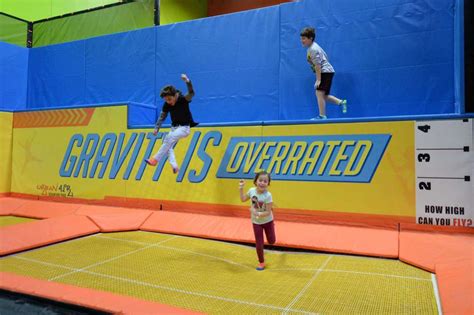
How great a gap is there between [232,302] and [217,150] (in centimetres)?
297

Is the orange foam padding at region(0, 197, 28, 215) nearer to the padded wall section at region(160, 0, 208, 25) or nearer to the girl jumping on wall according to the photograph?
the girl jumping on wall

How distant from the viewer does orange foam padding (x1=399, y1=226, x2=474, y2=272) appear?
3.36 metres

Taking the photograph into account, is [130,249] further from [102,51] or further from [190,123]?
[102,51]

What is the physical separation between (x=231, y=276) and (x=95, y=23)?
6.93 meters

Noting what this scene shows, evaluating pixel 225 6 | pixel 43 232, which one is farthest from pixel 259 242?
pixel 225 6

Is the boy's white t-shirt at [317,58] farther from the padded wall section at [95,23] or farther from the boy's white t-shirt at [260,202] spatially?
the padded wall section at [95,23]

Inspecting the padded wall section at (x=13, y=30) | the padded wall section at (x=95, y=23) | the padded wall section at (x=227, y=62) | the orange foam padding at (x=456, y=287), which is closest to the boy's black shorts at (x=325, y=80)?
the padded wall section at (x=227, y=62)

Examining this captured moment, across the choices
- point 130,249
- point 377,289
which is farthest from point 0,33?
point 377,289

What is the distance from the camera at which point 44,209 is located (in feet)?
20.3

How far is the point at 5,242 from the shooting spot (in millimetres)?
4090

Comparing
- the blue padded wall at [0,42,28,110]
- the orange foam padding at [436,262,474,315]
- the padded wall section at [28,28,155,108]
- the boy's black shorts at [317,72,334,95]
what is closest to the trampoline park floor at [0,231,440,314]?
the orange foam padding at [436,262,474,315]

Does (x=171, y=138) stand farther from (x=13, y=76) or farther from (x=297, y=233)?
(x=13, y=76)

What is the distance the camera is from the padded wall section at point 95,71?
7445 mm

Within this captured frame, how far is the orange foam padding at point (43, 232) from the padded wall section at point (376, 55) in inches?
138
